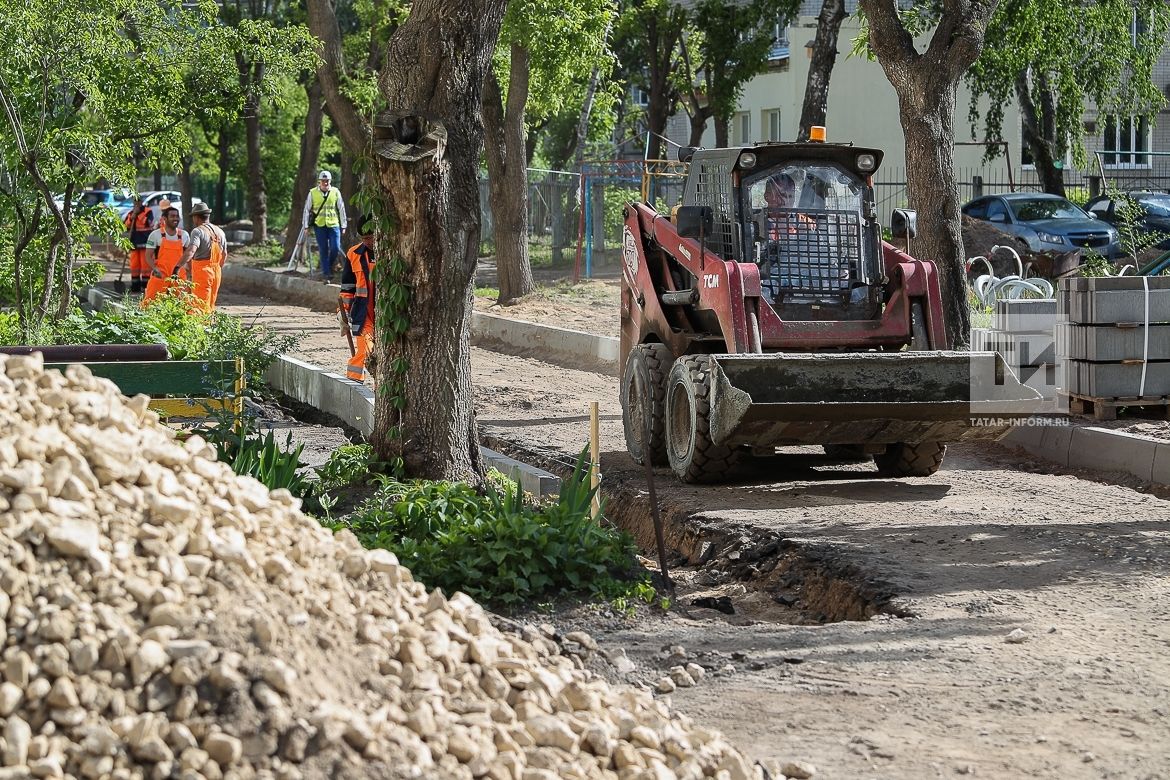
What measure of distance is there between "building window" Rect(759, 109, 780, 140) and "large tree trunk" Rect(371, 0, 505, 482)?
1428 inches

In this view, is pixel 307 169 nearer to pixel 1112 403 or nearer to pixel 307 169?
pixel 307 169

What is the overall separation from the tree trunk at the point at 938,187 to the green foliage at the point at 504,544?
6992mm

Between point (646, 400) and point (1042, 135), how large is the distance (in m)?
22.8

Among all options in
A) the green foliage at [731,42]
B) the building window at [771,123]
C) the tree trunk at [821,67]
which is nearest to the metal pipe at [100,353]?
the tree trunk at [821,67]

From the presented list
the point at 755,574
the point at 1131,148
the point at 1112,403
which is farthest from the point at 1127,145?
the point at 755,574

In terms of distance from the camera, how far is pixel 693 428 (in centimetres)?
973

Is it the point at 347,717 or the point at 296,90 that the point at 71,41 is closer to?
the point at 347,717

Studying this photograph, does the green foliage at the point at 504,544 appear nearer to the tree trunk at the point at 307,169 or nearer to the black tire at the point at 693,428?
the black tire at the point at 693,428

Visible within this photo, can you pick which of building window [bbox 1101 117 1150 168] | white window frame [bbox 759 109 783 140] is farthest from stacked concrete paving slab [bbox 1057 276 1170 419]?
white window frame [bbox 759 109 783 140]

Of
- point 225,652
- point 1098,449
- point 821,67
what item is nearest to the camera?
point 225,652

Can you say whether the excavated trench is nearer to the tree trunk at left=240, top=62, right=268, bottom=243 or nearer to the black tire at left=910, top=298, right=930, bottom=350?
the black tire at left=910, top=298, right=930, bottom=350

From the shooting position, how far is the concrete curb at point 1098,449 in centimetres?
1012

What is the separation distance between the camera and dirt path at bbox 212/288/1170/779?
4855 mm

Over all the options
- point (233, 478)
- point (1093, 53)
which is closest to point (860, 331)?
point (233, 478)
